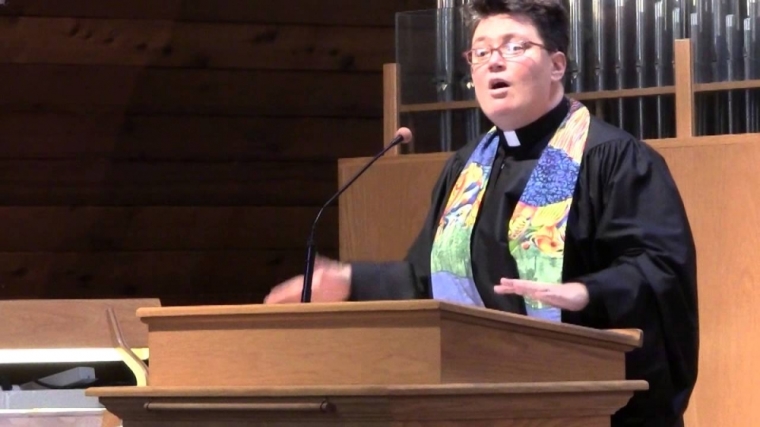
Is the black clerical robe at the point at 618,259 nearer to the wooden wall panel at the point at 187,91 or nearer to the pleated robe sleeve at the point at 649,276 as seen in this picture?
the pleated robe sleeve at the point at 649,276

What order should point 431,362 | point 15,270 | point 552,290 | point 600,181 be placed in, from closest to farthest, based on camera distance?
point 431,362, point 552,290, point 600,181, point 15,270

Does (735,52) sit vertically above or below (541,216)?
above

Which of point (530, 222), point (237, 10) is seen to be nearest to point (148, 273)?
point (237, 10)

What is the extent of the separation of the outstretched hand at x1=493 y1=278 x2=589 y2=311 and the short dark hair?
0.64 metres

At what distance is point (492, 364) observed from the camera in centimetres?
215

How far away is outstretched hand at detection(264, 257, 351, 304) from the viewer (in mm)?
2510

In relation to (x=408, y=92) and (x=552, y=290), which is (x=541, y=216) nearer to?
(x=552, y=290)

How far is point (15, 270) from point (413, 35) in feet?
5.76

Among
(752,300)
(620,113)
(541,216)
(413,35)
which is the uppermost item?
(413,35)

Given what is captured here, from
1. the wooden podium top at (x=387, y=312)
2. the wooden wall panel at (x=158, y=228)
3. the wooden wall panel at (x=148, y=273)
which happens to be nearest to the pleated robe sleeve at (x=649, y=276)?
the wooden podium top at (x=387, y=312)

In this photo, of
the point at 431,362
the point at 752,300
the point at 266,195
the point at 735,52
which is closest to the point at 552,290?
the point at 431,362

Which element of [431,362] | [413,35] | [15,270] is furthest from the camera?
[15,270]

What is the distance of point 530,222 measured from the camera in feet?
9.38

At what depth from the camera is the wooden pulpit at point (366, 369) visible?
2.05 m
